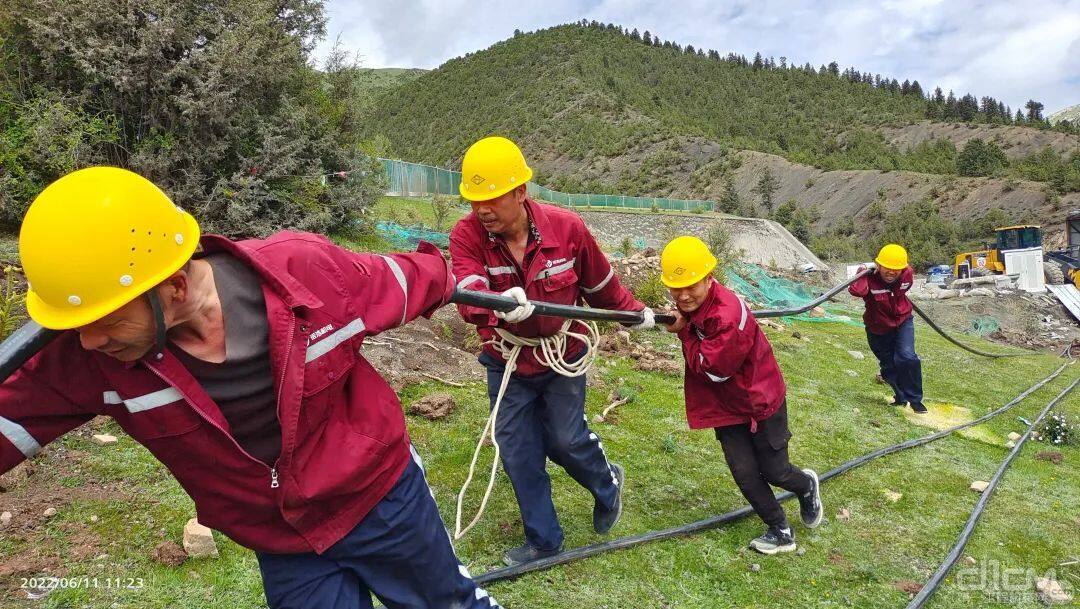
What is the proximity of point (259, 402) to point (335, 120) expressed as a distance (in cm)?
1201

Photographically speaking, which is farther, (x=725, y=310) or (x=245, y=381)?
(x=725, y=310)

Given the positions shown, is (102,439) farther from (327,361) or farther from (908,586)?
(908,586)

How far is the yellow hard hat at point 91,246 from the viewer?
4.37ft

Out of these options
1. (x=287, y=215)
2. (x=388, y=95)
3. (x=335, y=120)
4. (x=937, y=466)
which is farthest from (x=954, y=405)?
(x=388, y=95)

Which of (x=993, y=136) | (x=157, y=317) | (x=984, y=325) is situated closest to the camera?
(x=157, y=317)

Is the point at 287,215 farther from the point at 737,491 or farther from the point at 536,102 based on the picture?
the point at 536,102

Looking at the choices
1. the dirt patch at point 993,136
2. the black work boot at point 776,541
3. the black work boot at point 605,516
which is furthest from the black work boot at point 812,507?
the dirt patch at point 993,136

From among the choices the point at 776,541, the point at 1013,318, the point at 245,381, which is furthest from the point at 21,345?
the point at 1013,318

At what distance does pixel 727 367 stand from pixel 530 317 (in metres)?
1.25

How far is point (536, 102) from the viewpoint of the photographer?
323ft

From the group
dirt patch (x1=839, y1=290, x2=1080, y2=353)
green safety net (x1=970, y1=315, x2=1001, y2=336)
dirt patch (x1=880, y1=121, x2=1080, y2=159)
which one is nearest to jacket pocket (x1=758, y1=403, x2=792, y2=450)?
dirt patch (x1=839, y1=290, x2=1080, y2=353)

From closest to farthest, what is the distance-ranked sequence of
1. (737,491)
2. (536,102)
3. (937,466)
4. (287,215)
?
1. (737,491)
2. (937,466)
3. (287,215)
4. (536,102)

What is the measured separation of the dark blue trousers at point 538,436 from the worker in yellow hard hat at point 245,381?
1.40 meters

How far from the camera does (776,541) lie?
13.2 feet
